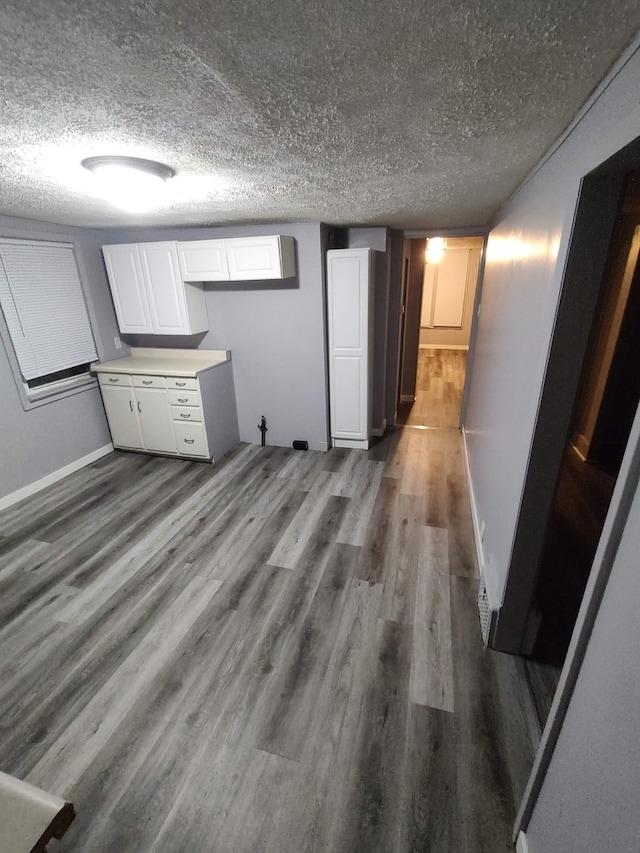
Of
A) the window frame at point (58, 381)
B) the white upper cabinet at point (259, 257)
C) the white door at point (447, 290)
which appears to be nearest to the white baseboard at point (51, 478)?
the window frame at point (58, 381)

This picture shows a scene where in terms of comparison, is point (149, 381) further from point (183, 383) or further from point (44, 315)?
point (44, 315)

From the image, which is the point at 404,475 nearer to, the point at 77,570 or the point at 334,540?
the point at 334,540

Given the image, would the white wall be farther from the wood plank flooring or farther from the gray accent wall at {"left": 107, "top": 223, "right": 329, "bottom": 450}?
the gray accent wall at {"left": 107, "top": 223, "right": 329, "bottom": 450}

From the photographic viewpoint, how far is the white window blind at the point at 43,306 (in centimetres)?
292

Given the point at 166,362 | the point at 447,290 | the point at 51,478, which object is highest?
the point at 447,290

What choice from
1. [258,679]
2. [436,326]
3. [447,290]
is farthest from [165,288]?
[436,326]

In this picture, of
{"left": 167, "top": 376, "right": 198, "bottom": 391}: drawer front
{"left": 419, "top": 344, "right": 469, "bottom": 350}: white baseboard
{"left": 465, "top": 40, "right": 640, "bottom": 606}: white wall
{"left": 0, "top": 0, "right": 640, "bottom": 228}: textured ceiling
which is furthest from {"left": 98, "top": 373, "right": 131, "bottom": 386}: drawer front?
{"left": 419, "top": 344, "right": 469, "bottom": 350}: white baseboard

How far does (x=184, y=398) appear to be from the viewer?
3439mm

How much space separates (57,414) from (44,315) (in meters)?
0.87

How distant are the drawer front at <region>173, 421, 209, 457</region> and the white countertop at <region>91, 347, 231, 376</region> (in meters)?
0.52

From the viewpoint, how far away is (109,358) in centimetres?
384

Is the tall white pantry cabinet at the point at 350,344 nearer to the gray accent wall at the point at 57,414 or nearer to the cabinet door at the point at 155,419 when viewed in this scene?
the cabinet door at the point at 155,419

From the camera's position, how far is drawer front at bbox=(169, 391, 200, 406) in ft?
11.2

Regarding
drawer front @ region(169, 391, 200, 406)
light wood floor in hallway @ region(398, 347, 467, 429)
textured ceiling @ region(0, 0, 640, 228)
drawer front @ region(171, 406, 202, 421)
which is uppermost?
textured ceiling @ region(0, 0, 640, 228)
